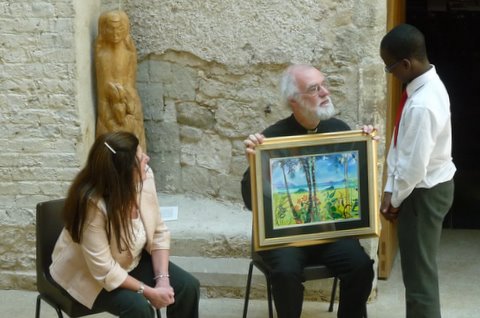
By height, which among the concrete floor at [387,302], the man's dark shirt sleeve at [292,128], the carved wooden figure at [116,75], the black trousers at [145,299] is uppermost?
the carved wooden figure at [116,75]

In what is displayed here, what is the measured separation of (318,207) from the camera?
4.43 meters

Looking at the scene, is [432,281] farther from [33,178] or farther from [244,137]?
[33,178]

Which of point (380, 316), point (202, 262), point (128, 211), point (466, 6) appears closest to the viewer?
point (128, 211)

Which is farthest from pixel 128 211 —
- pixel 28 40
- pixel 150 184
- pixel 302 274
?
pixel 28 40

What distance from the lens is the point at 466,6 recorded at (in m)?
9.11

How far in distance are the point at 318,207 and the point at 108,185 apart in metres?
1.06

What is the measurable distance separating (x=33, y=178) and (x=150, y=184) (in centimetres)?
149

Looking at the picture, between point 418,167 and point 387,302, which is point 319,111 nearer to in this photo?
point 418,167

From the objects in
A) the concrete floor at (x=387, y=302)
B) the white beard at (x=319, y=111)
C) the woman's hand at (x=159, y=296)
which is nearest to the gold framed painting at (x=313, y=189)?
the white beard at (x=319, y=111)

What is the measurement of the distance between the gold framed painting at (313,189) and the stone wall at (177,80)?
0.92 m

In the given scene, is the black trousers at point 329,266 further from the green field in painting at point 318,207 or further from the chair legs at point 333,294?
the chair legs at point 333,294

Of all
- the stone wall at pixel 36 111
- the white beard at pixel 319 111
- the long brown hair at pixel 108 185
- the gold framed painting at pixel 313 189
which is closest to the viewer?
the long brown hair at pixel 108 185

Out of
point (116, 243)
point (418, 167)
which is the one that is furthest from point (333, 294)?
point (116, 243)

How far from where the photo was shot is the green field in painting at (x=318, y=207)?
438cm
